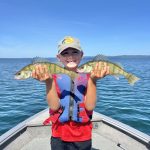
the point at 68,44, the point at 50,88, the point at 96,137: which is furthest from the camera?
the point at 96,137

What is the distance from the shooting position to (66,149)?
4.60m

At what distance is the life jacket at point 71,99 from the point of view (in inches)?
179

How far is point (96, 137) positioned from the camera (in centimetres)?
774

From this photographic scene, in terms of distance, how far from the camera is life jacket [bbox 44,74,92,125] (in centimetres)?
454

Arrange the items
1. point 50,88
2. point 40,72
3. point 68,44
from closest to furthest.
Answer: point 40,72 → point 50,88 → point 68,44

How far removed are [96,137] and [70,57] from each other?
383 cm

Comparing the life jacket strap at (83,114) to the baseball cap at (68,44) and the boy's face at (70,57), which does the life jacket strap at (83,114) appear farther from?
the baseball cap at (68,44)

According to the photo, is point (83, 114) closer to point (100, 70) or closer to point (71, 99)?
point (71, 99)

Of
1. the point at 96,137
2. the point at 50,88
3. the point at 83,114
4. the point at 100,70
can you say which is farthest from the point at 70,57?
the point at 96,137

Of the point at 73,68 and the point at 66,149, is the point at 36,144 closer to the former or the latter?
the point at 66,149

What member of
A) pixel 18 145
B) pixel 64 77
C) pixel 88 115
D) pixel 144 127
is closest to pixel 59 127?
pixel 88 115

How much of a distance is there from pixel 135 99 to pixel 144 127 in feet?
23.4

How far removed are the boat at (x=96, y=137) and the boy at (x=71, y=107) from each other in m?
2.60

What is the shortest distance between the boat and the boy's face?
125 inches
